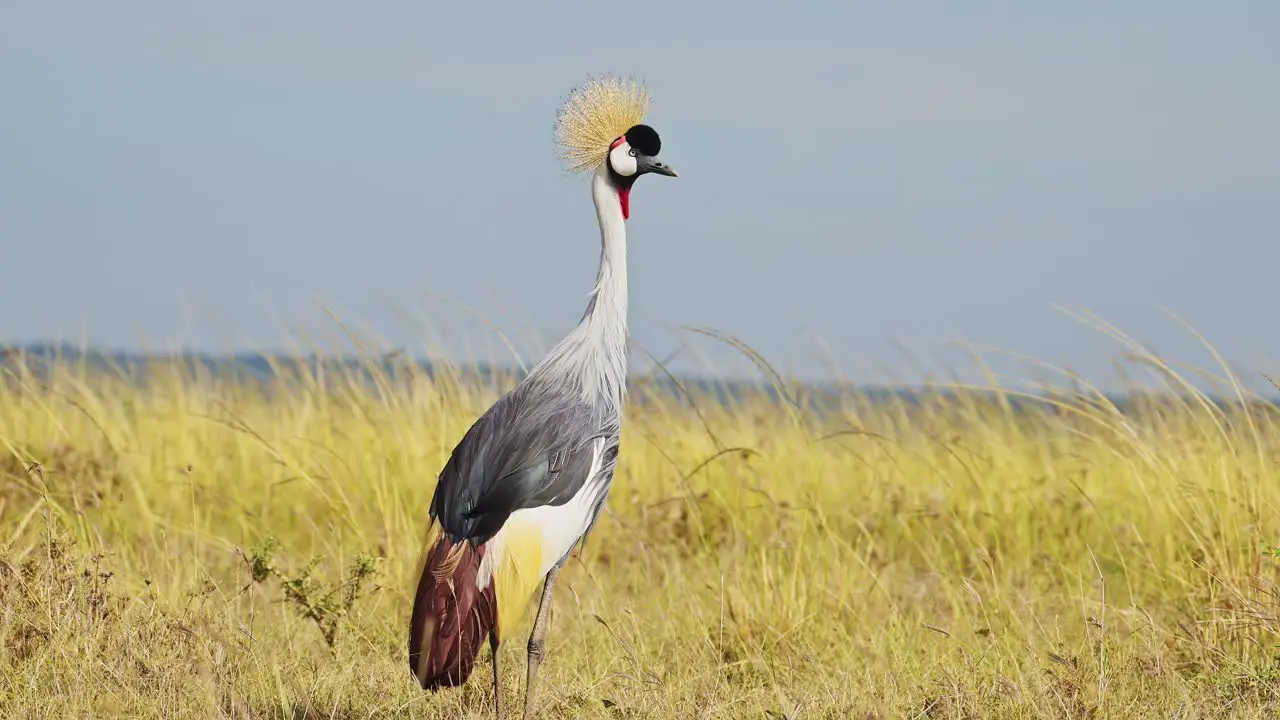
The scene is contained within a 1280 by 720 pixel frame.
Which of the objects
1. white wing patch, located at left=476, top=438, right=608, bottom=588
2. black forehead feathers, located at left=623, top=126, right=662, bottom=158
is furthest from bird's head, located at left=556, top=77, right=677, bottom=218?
white wing patch, located at left=476, top=438, right=608, bottom=588

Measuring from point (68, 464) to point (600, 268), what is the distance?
4.24 metres

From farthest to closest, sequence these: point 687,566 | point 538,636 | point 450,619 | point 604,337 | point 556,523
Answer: point 687,566
point 604,337
point 538,636
point 556,523
point 450,619

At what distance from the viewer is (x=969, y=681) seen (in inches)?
166

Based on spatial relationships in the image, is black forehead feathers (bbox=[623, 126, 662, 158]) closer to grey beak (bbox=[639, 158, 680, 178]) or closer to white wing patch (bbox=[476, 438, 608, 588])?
grey beak (bbox=[639, 158, 680, 178])

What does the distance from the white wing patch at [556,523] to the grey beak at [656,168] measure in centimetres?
98

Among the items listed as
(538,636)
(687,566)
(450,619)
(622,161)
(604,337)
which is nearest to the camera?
(450,619)

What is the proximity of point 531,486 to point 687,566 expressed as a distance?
9.30 feet

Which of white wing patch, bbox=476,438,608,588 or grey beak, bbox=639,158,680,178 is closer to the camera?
white wing patch, bbox=476,438,608,588

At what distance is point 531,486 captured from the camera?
3904 millimetres

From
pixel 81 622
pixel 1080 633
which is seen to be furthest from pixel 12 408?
pixel 1080 633

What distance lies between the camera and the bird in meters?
3.83

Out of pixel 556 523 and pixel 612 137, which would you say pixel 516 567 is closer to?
pixel 556 523

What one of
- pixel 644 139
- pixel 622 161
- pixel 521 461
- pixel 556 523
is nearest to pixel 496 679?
pixel 556 523

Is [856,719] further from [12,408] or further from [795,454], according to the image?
[12,408]
